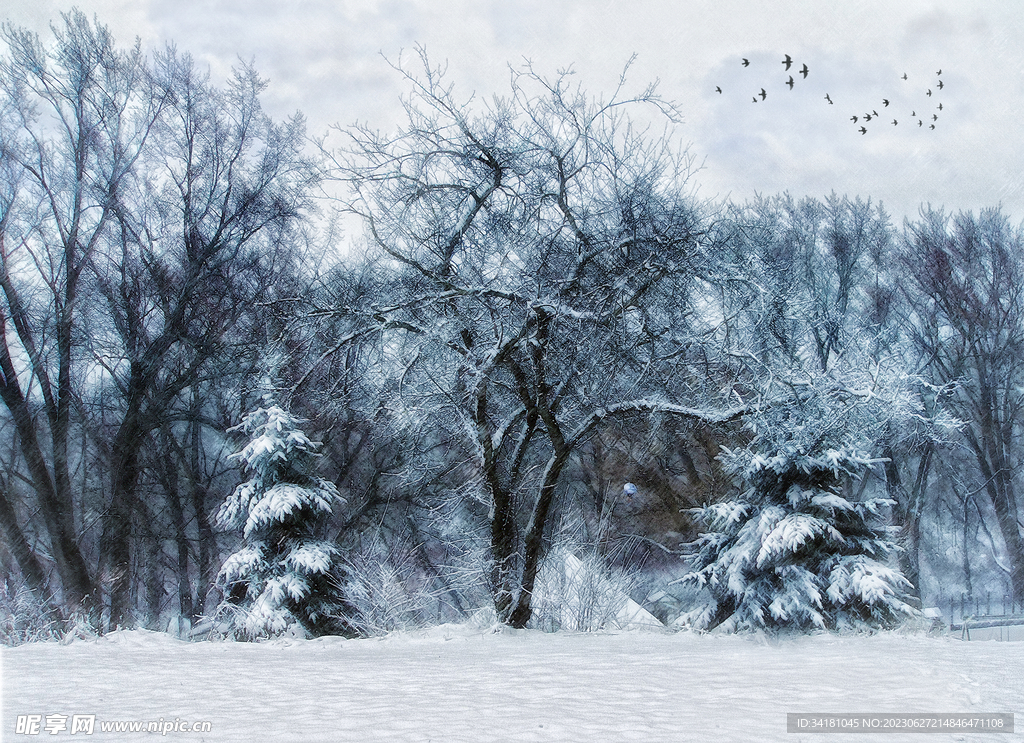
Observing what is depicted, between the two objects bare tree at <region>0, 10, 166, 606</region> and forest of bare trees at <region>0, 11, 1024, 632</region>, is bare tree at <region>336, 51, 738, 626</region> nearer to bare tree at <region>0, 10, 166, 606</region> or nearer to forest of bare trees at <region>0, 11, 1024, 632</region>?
→ forest of bare trees at <region>0, 11, 1024, 632</region>

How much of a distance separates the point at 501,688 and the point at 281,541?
8050 mm

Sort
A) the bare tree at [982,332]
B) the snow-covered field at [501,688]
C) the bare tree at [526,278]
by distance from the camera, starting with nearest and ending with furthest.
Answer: the snow-covered field at [501,688]
the bare tree at [526,278]
the bare tree at [982,332]

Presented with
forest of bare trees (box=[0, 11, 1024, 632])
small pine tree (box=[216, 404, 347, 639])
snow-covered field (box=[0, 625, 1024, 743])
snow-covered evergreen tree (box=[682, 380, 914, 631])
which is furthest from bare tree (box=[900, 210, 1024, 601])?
small pine tree (box=[216, 404, 347, 639])

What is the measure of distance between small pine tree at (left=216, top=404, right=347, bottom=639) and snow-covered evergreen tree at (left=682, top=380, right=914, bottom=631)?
604 centimetres

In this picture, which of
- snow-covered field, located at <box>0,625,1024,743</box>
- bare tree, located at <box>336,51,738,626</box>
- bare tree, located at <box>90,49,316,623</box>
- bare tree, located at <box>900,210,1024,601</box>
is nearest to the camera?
snow-covered field, located at <box>0,625,1024,743</box>

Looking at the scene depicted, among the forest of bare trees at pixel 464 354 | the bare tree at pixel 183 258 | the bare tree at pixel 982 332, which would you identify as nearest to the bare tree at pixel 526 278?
the forest of bare trees at pixel 464 354

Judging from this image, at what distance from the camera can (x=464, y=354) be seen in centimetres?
1041

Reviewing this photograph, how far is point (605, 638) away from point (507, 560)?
2.44 meters

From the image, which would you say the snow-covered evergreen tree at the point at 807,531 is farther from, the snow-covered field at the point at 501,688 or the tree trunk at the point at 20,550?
the tree trunk at the point at 20,550

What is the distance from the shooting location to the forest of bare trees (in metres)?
10.2

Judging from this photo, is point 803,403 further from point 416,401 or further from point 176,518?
point 176,518

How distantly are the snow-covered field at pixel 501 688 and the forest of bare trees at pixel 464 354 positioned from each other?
313 cm

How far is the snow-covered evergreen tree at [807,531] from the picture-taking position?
10445 mm

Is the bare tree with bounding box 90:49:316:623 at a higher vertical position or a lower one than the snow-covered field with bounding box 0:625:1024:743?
higher
